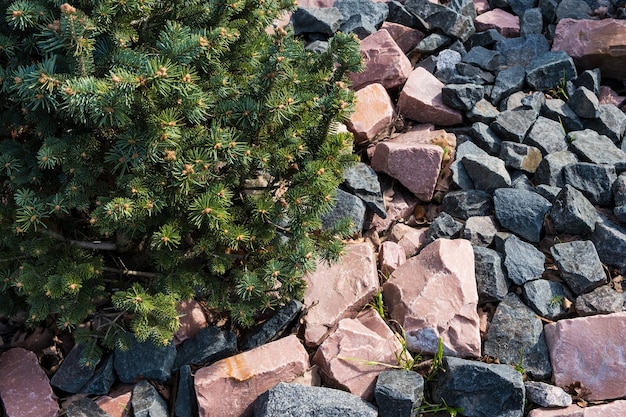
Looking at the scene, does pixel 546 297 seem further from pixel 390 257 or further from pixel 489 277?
pixel 390 257

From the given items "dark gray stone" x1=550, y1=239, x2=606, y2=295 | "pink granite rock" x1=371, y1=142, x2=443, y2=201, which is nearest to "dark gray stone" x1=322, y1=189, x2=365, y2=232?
"pink granite rock" x1=371, y1=142, x2=443, y2=201

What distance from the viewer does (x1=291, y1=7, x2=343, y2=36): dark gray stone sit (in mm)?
4844

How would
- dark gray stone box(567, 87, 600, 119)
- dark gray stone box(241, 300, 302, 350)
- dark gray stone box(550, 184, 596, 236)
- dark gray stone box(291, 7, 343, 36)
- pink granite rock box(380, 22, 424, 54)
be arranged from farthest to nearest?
pink granite rock box(380, 22, 424, 54), dark gray stone box(291, 7, 343, 36), dark gray stone box(567, 87, 600, 119), dark gray stone box(550, 184, 596, 236), dark gray stone box(241, 300, 302, 350)

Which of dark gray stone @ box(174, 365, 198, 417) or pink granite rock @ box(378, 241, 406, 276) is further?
pink granite rock @ box(378, 241, 406, 276)

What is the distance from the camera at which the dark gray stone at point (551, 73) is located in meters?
4.54

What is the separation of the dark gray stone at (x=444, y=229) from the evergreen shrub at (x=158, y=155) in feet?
2.80

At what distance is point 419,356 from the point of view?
3.29 m

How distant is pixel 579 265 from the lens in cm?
351

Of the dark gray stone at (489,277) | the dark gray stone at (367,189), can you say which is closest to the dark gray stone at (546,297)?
the dark gray stone at (489,277)

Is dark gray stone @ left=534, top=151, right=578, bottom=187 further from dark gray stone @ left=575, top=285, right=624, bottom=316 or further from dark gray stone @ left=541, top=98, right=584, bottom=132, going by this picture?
dark gray stone @ left=575, top=285, right=624, bottom=316

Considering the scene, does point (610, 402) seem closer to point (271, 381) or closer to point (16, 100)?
point (271, 381)

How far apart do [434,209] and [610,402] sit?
1.53m

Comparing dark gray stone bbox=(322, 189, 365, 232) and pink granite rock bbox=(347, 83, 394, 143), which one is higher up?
pink granite rock bbox=(347, 83, 394, 143)

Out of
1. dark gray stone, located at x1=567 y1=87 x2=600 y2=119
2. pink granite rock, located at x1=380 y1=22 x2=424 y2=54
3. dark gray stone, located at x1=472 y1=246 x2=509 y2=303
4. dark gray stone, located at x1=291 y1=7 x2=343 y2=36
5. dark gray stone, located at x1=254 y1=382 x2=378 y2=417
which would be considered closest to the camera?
dark gray stone, located at x1=254 y1=382 x2=378 y2=417
